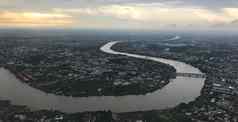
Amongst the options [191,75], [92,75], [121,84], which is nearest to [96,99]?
[121,84]

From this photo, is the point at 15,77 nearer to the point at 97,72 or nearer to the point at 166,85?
the point at 97,72

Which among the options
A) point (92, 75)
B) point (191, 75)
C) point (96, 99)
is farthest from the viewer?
point (191, 75)

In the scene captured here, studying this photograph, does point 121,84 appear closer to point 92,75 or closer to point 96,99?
point 96,99

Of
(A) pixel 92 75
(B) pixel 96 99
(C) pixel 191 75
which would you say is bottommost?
(C) pixel 191 75

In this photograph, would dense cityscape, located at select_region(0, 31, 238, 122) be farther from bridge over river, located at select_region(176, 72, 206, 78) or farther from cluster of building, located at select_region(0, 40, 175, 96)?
bridge over river, located at select_region(176, 72, 206, 78)

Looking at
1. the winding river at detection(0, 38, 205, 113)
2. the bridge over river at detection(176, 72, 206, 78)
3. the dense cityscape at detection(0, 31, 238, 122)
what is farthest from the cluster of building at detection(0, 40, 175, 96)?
the winding river at detection(0, 38, 205, 113)

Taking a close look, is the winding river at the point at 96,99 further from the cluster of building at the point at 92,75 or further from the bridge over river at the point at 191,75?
the bridge over river at the point at 191,75

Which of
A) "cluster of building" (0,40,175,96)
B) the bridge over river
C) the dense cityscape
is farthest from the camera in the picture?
the bridge over river

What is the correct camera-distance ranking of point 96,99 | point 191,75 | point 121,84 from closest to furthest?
point 96,99
point 121,84
point 191,75

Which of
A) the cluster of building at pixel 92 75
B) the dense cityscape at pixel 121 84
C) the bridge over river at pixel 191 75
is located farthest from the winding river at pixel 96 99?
the bridge over river at pixel 191 75

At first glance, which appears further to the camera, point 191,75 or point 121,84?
point 191,75

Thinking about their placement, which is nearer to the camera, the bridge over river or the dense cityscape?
the dense cityscape
